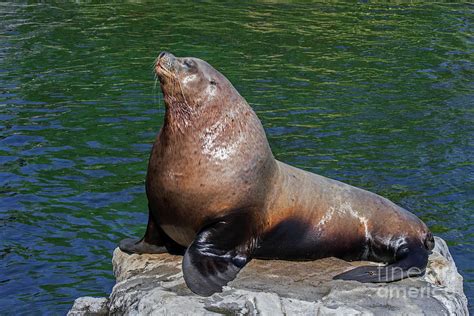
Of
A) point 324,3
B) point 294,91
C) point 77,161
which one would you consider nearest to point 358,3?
point 324,3

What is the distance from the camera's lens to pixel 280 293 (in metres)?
6.02

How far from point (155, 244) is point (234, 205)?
0.81m

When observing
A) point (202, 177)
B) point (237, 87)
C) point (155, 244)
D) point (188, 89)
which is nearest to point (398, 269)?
point (202, 177)

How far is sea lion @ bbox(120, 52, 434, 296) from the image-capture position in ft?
21.1

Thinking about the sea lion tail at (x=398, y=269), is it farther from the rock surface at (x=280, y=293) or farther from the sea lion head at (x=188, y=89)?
the sea lion head at (x=188, y=89)

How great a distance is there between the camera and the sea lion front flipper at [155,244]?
22.5 feet

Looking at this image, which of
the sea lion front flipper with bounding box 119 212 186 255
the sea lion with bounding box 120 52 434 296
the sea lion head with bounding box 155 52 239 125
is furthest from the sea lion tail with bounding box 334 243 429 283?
the sea lion head with bounding box 155 52 239 125

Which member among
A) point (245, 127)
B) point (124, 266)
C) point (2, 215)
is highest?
point (245, 127)

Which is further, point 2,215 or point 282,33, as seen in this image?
point 282,33

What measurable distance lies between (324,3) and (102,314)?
1554 centimetres

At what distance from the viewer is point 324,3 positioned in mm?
21109

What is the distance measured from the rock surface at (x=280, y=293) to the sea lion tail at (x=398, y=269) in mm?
55

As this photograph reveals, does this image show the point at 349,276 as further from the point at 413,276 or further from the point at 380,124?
the point at 380,124

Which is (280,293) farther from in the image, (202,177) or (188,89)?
(188,89)
